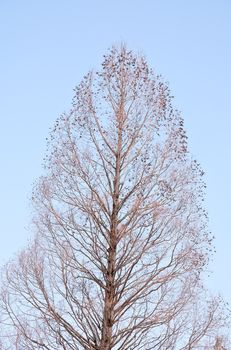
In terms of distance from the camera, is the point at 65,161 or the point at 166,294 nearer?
the point at 166,294

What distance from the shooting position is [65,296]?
35.9ft

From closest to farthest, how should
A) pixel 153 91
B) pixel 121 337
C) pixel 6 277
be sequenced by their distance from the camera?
pixel 121 337 < pixel 6 277 < pixel 153 91

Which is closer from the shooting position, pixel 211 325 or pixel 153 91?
pixel 211 325

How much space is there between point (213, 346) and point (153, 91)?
4.60 m

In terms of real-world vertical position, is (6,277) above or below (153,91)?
below

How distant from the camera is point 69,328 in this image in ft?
35.2

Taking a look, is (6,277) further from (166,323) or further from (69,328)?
(166,323)


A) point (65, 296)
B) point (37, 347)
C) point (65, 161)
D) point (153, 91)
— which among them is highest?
point (153, 91)

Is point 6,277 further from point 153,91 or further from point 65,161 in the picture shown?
point 153,91

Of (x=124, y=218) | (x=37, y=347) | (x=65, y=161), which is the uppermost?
(x=65, y=161)

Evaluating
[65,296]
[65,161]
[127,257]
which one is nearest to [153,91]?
[65,161]

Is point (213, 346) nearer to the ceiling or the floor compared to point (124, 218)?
nearer to the floor

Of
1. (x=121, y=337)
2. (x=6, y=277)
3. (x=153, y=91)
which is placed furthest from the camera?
(x=153, y=91)

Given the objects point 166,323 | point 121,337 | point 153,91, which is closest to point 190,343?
point 166,323
